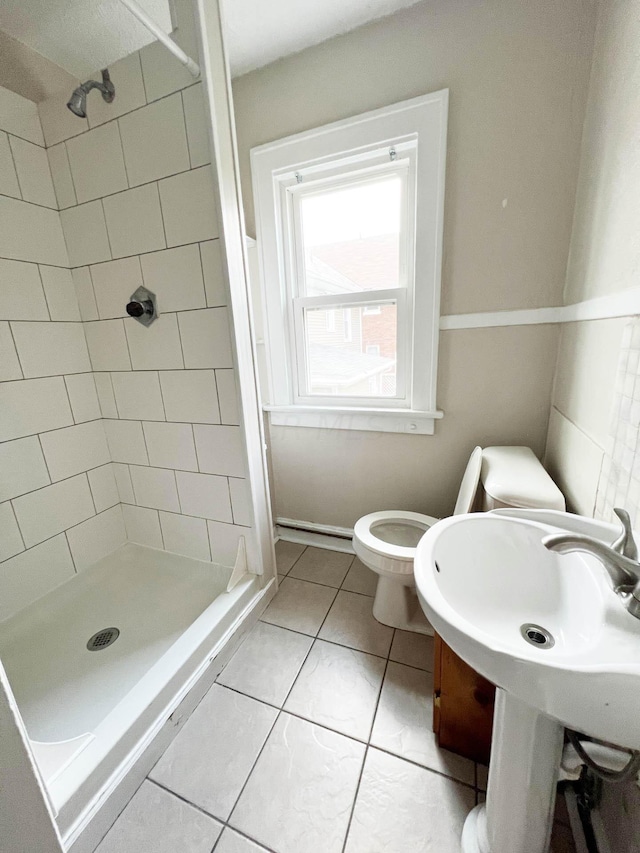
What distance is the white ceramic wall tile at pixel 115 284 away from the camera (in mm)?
1233

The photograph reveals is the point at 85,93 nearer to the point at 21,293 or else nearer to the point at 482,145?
the point at 21,293

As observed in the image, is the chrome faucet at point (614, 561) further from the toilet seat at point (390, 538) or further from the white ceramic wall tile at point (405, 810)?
the white ceramic wall tile at point (405, 810)

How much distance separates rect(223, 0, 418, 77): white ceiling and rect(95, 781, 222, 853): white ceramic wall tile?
250cm

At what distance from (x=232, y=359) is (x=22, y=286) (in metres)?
0.83

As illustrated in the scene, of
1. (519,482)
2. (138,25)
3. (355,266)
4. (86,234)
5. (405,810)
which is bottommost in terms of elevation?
(405,810)

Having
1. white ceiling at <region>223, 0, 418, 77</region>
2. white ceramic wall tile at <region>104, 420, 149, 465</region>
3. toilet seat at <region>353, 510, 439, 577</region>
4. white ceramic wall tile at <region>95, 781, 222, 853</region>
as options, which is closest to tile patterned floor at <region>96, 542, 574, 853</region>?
white ceramic wall tile at <region>95, 781, 222, 853</region>

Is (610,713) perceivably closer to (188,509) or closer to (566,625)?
(566,625)

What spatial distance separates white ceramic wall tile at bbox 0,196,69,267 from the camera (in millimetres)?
1151

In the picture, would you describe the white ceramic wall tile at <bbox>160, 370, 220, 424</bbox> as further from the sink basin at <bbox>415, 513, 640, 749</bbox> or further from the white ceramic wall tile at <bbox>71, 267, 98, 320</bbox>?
the sink basin at <bbox>415, 513, 640, 749</bbox>

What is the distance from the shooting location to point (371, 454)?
1.69 metres

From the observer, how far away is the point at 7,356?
1174 mm

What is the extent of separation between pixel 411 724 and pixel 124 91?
88.3 inches

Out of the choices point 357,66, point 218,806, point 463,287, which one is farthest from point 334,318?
point 218,806

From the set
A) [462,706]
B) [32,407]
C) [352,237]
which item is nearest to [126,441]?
[32,407]
